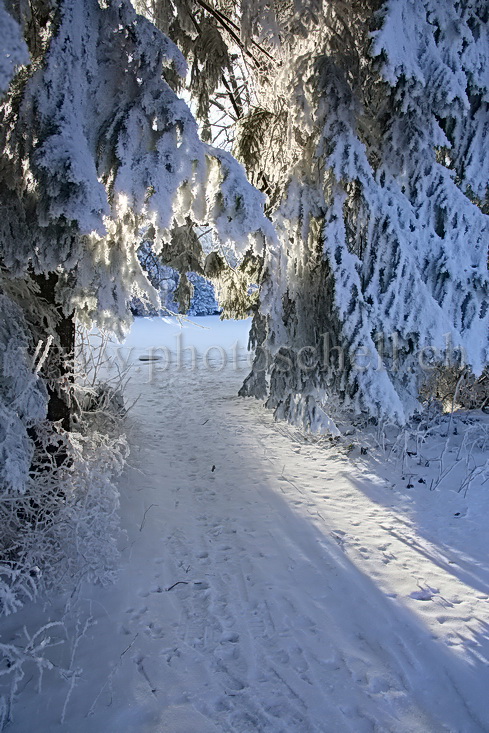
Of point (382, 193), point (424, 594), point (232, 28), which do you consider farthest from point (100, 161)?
point (232, 28)

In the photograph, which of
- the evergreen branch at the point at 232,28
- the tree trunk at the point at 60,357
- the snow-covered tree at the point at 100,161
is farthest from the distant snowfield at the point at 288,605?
the evergreen branch at the point at 232,28

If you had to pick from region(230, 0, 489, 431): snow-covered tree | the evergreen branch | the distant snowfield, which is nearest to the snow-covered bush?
the distant snowfield

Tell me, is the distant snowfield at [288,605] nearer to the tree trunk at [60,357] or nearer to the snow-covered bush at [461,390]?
the snow-covered bush at [461,390]

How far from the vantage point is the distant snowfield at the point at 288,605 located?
2.45 m

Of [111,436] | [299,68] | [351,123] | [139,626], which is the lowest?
[139,626]

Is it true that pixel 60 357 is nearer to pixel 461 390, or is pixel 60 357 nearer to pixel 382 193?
pixel 382 193

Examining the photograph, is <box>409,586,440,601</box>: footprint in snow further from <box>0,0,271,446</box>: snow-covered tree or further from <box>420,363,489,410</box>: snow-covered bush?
<box>420,363,489,410</box>: snow-covered bush

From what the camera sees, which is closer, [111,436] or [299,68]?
[299,68]

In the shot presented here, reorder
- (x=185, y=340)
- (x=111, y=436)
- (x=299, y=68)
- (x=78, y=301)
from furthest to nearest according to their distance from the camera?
(x=185, y=340), (x=111, y=436), (x=299, y=68), (x=78, y=301)

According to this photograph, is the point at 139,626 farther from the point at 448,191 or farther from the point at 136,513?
the point at 448,191

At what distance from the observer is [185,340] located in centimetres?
2077

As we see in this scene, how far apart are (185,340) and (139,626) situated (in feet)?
59.2

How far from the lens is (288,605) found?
10.9 ft

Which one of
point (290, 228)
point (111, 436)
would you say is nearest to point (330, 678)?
point (111, 436)
